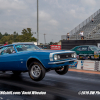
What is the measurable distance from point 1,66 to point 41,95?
328 centimetres

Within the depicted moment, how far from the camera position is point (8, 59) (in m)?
7.63

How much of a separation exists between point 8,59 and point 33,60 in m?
1.36

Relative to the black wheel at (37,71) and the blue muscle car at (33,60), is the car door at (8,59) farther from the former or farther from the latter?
the black wheel at (37,71)

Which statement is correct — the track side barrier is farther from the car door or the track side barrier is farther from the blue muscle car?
the car door

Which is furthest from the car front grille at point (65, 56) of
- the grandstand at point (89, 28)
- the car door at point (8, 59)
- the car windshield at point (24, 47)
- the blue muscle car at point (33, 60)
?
the grandstand at point (89, 28)

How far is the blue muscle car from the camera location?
6422mm

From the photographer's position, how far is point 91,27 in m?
34.5

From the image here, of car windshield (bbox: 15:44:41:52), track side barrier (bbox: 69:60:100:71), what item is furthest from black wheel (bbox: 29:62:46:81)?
track side barrier (bbox: 69:60:100:71)

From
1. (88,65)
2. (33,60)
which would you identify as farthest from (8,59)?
(88,65)

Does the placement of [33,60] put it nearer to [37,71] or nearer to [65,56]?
[37,71]

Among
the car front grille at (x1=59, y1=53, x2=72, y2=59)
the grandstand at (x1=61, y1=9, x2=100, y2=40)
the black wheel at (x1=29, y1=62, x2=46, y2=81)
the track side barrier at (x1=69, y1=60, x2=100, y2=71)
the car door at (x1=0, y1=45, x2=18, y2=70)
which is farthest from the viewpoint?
the grandstand at (x1=61, y1=9, x2=100, y2=40)

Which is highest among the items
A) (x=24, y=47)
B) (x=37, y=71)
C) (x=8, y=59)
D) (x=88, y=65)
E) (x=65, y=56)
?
(x=24, y=47)

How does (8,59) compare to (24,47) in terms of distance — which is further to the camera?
(24,47)

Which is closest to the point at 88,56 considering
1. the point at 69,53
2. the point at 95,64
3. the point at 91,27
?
the point at 95,64
